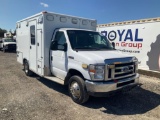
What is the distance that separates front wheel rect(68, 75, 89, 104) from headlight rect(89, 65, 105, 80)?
1.62 feet

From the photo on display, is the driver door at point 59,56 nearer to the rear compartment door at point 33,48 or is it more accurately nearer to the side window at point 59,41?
the side window at point 59,41

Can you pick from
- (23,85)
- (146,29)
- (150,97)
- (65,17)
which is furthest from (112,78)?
(146,29)

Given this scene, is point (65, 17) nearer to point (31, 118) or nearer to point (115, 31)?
point (31, 118)

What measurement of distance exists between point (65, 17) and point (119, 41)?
20.7ft

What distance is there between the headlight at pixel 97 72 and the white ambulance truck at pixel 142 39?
6.37 m

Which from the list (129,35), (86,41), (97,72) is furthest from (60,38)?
(129,35)

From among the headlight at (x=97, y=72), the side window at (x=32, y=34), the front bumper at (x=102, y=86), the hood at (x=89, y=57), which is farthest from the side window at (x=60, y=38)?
the front bumper at (x=102, y=86)

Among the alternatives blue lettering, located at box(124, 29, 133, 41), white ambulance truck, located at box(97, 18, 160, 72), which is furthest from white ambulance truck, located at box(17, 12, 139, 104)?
blue lettering, located at box(124, 29, 133, 41)

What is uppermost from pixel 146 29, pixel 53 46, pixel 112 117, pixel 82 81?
pixel 146 29

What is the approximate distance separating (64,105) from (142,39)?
7.36 m

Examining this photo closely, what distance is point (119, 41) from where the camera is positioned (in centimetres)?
1248

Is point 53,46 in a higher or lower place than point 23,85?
higher

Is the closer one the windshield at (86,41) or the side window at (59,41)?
the windshield at (86,41)

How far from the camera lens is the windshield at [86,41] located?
5954mm
